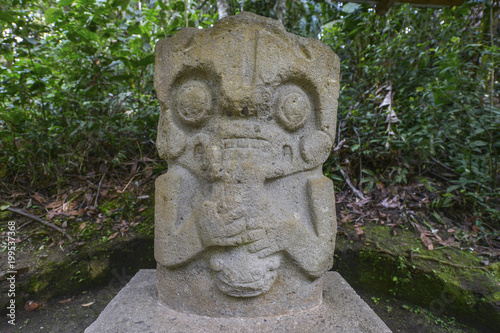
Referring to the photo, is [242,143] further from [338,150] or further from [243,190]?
[338,150]

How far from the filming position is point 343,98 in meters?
3.42

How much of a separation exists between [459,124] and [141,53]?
128 inches

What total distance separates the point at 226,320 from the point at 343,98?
2.76m

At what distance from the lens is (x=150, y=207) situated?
2.75 m

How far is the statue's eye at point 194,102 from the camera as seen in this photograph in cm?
155

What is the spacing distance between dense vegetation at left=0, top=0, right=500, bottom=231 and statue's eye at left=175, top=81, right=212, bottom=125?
126 centimetres

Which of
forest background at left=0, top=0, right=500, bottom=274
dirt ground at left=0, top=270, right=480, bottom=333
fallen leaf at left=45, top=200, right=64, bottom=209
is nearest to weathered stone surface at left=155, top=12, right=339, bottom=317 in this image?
dirt ground at left=0, top=270, right=480, bottom=333

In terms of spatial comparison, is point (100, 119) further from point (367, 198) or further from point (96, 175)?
point (367, 198)

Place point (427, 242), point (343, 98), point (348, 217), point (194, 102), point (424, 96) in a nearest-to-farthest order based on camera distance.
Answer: point (194, 102) → point (427, 242) → point (348, 217) → point (424, 96) → point (343, 98)

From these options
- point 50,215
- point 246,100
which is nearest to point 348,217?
point 246,100

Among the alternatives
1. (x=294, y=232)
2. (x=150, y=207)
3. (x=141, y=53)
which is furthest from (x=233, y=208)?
(x=141, y=53)

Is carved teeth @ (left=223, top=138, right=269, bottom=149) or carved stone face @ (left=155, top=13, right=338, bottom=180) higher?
carved stone face @ (left=155, top=13, right=338, bottom=180)

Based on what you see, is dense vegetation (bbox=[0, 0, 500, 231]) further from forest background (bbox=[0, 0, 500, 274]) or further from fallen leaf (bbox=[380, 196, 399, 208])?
fallen leaf (bbox=[380, 196, 399, 208])

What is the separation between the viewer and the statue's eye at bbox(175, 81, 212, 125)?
1547 mm
